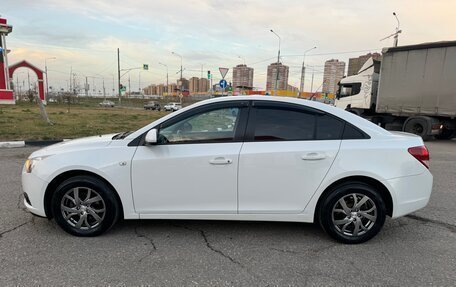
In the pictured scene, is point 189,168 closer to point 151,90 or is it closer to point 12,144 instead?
point 12,144

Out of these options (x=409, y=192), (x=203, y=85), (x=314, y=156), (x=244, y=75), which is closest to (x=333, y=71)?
(x=244, y=75)

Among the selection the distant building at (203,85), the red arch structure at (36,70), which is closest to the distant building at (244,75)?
the distant building at (203,85)

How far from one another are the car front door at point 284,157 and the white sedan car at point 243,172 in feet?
0.03

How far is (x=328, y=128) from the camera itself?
348 cm

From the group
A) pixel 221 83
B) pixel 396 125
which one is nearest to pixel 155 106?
pixel 221 83

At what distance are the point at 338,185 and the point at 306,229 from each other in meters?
0.74

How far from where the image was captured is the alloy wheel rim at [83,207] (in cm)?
348

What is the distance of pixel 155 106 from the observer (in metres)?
52.4

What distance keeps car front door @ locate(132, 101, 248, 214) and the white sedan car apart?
1 centimetres

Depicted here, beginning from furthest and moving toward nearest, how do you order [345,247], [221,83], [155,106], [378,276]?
[155,106] < [221,83] < [345,247] < [378,276]

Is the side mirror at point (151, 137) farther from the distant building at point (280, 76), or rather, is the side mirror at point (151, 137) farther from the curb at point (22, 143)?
the distant building at point (280, 76)

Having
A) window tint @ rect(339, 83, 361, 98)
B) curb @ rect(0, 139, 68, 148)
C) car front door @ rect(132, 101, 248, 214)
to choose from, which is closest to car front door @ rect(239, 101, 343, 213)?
car front door @ rect(132, 101, 248, 214)

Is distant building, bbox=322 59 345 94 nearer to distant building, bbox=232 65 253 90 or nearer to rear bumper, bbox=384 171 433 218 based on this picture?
distant building, bbox=232 65 253 90

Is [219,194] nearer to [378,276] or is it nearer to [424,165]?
[378,276]
